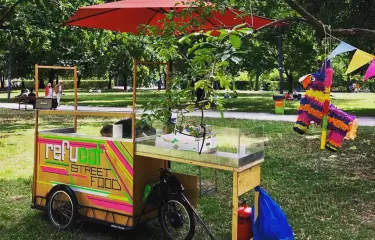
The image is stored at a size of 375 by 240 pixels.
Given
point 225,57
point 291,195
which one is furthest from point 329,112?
point 225,57

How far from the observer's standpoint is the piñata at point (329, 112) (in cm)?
597

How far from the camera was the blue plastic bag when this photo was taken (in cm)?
360

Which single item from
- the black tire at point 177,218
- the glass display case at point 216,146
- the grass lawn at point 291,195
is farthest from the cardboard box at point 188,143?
the black tire at point 177,218

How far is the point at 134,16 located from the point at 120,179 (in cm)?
253

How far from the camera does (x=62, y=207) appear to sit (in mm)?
4375

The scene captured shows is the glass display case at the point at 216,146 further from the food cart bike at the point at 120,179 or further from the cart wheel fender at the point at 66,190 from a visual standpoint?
the cart wheel fender at the point at 66,190

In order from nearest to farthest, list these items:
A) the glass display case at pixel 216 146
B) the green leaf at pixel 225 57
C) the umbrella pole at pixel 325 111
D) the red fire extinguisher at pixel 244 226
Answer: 1. the green leaf at pixel 225 57
2. the glass display case at pixel 216 146
3. the red fire extinguisher at pixel 244 226
4. the umbrella pole at pixel 325 111

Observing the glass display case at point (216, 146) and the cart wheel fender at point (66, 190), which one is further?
the cart wheel fender at point (66, 190)

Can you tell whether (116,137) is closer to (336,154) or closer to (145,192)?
(145,192)

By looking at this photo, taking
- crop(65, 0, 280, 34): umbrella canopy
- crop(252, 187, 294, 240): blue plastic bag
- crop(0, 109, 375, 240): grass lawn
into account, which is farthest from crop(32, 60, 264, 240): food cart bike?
crop(65, 0, 280, 34): umbrella canopy

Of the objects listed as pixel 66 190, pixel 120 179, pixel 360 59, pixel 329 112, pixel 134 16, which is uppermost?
pixel 134 16

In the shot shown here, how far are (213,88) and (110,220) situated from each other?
192 centimetres

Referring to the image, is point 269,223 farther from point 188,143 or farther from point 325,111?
point 325,111

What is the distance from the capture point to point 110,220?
13.6ft
